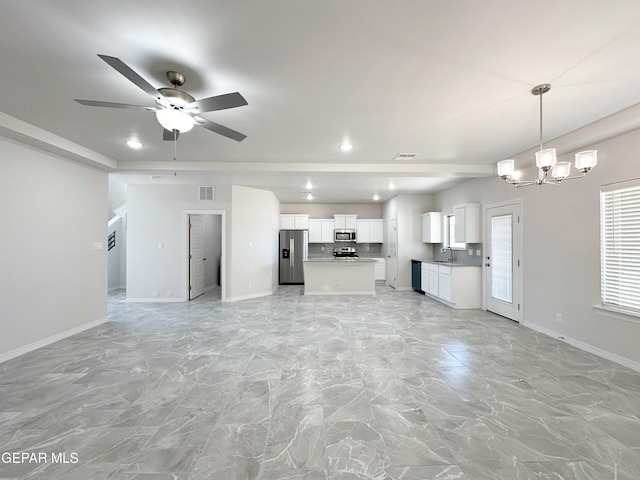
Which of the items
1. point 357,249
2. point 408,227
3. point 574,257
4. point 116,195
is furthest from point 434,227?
point 116,195

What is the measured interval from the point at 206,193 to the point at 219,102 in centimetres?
491

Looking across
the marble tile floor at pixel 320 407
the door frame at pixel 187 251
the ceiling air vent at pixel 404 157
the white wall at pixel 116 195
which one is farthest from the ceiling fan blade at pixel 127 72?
the white wall at pixel 116 195

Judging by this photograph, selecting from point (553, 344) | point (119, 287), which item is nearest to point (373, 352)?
point (553, 344)

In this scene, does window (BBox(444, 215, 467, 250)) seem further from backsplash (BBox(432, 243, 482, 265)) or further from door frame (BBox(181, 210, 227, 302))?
door frame (BBox(181, 210, 227, 302))

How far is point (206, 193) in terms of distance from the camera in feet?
21.1

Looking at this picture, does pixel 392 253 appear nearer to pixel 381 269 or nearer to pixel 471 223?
pixel 381 269

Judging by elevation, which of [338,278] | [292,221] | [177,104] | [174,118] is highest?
[177,104]

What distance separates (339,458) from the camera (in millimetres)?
1718

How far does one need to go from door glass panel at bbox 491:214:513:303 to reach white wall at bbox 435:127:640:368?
0.36 meters

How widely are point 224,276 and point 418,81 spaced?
562 cm

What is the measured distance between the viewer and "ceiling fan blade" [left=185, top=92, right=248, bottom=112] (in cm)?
185

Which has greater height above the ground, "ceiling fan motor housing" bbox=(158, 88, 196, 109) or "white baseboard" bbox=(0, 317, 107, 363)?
"ceiling fan motor housing" bbox=(158, 88, 196, 109)

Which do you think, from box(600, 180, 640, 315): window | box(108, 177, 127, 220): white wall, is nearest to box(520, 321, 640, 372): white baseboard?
box(600, 180, 640, 315): window

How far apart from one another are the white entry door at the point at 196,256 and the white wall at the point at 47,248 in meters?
1.95
